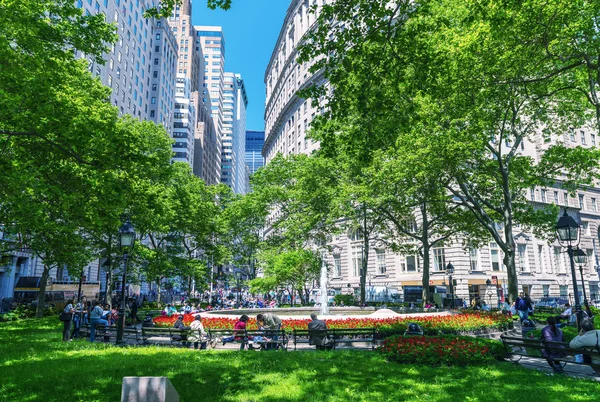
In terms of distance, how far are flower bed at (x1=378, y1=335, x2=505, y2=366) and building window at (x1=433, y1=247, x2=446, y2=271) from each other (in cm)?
3265

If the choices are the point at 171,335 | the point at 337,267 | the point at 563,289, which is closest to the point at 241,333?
the point at 171,335

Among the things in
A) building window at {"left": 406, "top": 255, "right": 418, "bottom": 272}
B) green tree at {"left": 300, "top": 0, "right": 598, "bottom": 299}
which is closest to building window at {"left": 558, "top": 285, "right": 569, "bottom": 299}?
building window at {"left": 406, "top": 255, "right": 418, "bottom": 272}

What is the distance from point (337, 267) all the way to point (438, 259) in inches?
605

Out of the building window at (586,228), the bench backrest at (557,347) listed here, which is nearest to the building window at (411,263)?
the building window at (586,228)

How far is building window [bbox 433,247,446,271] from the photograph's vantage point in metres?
44.2

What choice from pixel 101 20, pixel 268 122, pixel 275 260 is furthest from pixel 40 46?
pixel 268 122

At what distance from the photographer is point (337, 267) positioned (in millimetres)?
56281

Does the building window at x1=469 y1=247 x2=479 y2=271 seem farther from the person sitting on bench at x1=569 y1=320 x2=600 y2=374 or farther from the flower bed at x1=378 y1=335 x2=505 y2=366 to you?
the person sitting on bench at x1=569 y1=320 x2=600 y2=374

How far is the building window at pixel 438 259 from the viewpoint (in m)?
44.2

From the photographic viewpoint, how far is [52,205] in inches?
642

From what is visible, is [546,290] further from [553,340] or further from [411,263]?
[553,340]

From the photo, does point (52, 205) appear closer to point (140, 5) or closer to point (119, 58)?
point (119, 58)

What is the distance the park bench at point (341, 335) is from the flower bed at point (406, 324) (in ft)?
2.27

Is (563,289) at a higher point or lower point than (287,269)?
lower
